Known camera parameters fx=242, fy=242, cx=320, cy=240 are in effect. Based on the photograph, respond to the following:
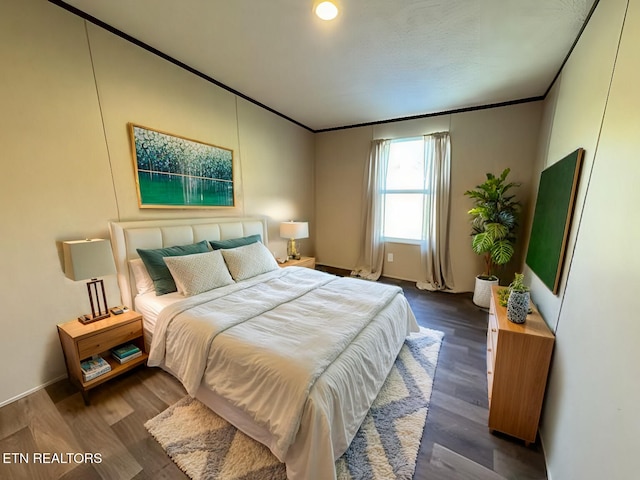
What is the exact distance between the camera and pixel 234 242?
9.34 feet

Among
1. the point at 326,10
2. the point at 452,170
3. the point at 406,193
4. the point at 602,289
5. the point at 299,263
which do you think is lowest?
the point at 299,263

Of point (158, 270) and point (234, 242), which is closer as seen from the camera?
point (158, 270)

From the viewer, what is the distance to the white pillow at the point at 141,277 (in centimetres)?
215

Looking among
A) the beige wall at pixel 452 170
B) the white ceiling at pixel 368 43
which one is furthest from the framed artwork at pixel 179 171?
the beige wall at pixel 452 170

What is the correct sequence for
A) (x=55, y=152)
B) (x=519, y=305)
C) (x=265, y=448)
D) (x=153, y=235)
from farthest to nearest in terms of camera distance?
(x=153, y=235) → (x=55, y=152) → (x=519, y=305) → (x=265, y=448)

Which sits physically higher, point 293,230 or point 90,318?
point 293,230

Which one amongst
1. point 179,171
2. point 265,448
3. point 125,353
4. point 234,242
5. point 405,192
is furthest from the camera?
point 405,192

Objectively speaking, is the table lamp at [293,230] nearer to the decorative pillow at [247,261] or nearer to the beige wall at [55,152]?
the decorative pillow at [247,261]

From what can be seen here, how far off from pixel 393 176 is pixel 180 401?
13.3 ft

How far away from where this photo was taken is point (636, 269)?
83 centimetres

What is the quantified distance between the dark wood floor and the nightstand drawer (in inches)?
13.1

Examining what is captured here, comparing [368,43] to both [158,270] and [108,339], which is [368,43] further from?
[108,339]

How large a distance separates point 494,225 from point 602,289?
87.5 inches

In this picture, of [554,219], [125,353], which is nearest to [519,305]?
[554,219]
